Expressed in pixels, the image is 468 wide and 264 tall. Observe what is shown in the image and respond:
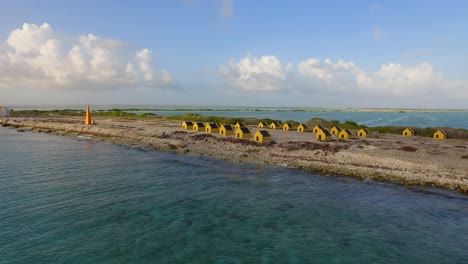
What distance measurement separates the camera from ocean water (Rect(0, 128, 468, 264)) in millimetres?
19172

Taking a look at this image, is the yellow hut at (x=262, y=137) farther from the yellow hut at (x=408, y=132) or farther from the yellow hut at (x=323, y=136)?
the yellow hut at (x=408, y=132)

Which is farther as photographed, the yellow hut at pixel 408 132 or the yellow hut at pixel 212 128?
the yellow hut at pixel 408 132

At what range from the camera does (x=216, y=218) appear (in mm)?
24594

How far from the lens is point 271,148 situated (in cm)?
5347

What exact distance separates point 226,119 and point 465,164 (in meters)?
75.9

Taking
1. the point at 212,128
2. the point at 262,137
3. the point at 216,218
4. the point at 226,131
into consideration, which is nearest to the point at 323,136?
the point at 262,137

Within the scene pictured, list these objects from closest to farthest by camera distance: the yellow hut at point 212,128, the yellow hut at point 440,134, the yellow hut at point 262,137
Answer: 1. the yellow hut at point 262,137
2. the yellow hut at point 212,128
3. the yellow hut at point 440,134

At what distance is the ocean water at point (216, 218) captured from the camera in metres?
19.2

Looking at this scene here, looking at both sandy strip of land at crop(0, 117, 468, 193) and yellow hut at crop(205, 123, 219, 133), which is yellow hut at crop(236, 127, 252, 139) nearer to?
sandy strip of land at crop(0, 117, 468, 193)

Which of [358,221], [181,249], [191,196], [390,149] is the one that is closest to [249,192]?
[191,196]

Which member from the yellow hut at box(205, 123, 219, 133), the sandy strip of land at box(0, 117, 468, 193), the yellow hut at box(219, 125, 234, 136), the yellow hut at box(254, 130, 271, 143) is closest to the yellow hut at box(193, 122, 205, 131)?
the yellow hut at box(205, 123, 219, 133)

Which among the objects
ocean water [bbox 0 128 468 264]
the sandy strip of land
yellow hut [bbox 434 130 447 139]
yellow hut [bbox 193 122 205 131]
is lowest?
ocean water [bbox 0 128 468 264]

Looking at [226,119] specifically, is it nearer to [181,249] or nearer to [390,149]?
[390,149]

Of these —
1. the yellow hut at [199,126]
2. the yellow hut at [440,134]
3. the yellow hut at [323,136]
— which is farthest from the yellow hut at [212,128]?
the yellow hut at [440,134]
